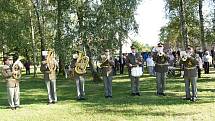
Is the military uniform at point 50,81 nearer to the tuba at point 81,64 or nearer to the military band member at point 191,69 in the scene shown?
the tuba at point 81,64

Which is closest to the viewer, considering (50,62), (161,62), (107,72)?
(50,62)

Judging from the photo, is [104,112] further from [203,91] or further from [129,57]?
[203,91]

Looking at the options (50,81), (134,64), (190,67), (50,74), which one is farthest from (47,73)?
(190,67)

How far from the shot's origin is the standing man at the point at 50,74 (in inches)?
720

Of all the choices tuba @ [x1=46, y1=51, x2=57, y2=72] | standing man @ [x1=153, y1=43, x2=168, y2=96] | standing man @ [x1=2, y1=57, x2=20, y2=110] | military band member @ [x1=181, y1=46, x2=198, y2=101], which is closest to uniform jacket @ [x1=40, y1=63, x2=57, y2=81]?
tuba @ [x1=46, y1=51, x2=57, y2=72]

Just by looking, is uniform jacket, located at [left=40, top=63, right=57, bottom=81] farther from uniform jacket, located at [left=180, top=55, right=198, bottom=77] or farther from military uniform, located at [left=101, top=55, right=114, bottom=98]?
uniform jacket, located at [left=180, top=55, right=198, bottom=77]

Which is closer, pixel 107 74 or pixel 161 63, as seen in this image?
pixel 161 63

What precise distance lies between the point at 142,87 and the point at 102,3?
6.21 metres

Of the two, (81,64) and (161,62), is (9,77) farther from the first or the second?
(161,62)

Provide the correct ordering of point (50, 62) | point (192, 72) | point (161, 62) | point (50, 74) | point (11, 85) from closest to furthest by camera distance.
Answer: point (192, 72)
point (11, 85)
point (50, 74)
point (50, 62)
point (161, 62)

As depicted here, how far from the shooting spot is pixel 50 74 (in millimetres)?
18281

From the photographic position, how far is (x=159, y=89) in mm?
19609

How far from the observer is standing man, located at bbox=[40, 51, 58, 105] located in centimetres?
1830

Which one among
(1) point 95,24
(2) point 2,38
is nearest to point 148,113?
(1) point 95,24
